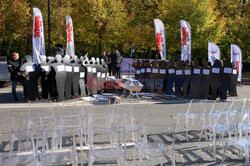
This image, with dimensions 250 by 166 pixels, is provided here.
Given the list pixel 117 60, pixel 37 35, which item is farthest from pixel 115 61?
pixel 37 35

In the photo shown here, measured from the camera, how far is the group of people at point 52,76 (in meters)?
9.98

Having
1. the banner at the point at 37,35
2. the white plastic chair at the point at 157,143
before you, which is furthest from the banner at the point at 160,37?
the white plastic chair at the point at 157,143

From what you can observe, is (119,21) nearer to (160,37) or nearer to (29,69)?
(160,37)

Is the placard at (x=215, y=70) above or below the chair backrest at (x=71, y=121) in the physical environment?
above

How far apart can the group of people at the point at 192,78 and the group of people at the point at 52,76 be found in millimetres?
3973

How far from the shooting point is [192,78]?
12078 mm

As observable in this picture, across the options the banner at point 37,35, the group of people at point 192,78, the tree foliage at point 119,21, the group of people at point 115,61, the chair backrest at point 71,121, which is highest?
the tree foliage at point 119,21

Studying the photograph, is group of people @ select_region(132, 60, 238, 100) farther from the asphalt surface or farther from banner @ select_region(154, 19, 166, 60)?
banner @ select_region(154, 19, 166, 60)

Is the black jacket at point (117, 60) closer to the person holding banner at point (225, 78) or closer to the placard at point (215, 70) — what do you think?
the placard at point (215, 70)

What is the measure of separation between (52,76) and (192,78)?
22.8 feet

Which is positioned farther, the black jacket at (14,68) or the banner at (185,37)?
the banner at (185,37)

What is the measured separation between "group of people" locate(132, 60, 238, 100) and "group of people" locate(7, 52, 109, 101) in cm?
397

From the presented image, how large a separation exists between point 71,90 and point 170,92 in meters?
5.57

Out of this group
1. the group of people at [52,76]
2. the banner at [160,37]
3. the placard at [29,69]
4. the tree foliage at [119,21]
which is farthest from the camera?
the tree foliage at [119,21]
